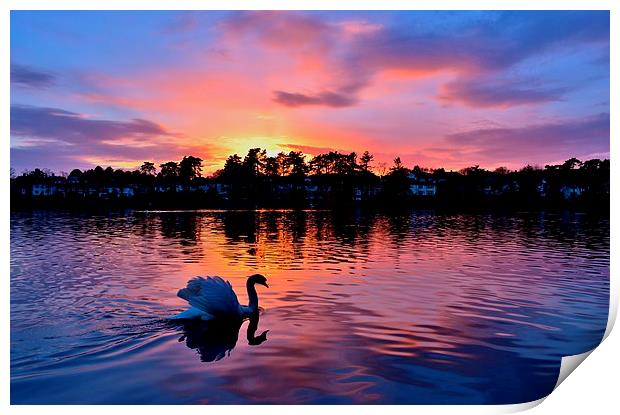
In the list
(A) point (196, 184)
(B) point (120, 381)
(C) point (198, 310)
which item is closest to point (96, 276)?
(C) point (198, 310)

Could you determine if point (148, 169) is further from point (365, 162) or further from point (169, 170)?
point (365, 162)

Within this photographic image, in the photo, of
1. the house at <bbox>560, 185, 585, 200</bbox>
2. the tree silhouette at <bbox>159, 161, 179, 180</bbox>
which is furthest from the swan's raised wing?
the tree silhouette at <bbox>159, 161, 179, 180</bbox>

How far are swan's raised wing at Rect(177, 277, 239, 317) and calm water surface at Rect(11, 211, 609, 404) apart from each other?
0.37 meters

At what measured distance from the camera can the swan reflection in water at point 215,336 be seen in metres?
8.87

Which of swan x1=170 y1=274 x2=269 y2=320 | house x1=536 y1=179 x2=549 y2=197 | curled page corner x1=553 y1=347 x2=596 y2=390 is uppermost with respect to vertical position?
house x1=536 y1=179 x2=549 y2=197

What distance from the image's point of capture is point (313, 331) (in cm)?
984

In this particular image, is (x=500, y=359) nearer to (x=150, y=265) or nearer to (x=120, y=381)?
(x=120, y=381)

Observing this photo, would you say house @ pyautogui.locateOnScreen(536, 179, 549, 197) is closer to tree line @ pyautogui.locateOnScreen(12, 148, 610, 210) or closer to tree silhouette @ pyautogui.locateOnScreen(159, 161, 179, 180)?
tree line @ pyautogui.locateOnScreen(12, 148, 610, 210)

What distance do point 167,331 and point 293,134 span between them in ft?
58.8

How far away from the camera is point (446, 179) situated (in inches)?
4215

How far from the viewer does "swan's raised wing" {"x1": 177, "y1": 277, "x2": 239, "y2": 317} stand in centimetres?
1052

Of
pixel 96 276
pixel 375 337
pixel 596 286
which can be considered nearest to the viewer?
pixel 375 337

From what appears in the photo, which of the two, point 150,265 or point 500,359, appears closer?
point 500,359

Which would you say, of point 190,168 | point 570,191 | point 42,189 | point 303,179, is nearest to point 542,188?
point 570,191
